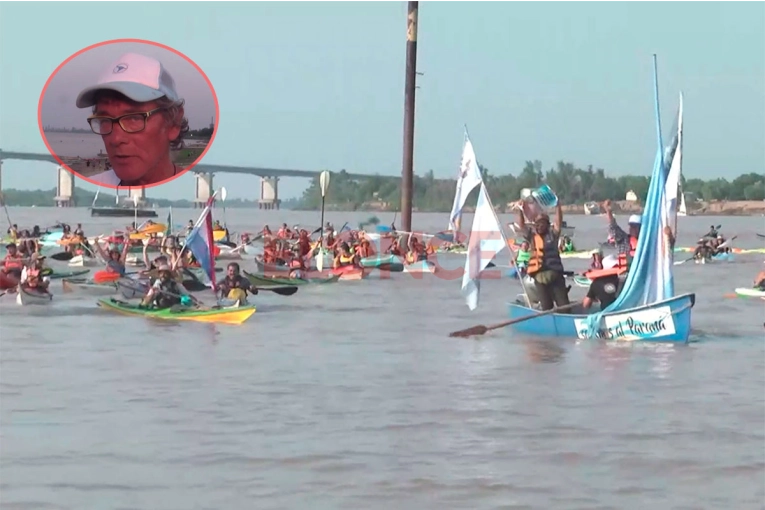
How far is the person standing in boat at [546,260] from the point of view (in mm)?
18000

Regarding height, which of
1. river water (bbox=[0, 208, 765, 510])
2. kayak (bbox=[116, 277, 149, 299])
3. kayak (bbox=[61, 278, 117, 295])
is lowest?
kayak (bbox=[61, 278, 117, 295])

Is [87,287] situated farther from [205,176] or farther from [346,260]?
[205,176]

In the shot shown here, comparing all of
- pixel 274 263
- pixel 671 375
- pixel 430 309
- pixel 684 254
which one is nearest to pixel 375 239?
pixel 684 254

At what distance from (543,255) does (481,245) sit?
1.39 metres

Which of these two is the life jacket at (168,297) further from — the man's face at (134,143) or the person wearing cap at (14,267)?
the man's face at (134,143)

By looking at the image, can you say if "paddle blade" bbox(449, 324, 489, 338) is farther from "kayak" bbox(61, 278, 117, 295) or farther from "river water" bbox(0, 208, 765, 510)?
"kayak" bbox(61, 278, 117, 295)

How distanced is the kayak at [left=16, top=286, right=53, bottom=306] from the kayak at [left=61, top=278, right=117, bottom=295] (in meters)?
2.89

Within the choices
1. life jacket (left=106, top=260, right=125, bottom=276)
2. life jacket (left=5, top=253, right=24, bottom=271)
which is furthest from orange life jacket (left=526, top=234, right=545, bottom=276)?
life jacket (left=106, top=260, right=125, bottom=276)

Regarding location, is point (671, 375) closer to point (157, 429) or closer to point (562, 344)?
point (562, 344)

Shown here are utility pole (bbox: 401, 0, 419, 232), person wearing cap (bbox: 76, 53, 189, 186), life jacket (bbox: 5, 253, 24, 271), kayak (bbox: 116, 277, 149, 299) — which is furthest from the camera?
utility pole (bbox: 401, 0, 419, 232)

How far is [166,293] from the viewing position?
21.6 meters

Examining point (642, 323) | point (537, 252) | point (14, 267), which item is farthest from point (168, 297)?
point (642, 323)

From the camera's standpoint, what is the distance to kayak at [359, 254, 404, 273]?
3569 centimetres

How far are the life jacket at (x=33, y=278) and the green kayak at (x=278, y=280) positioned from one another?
13.7ft
